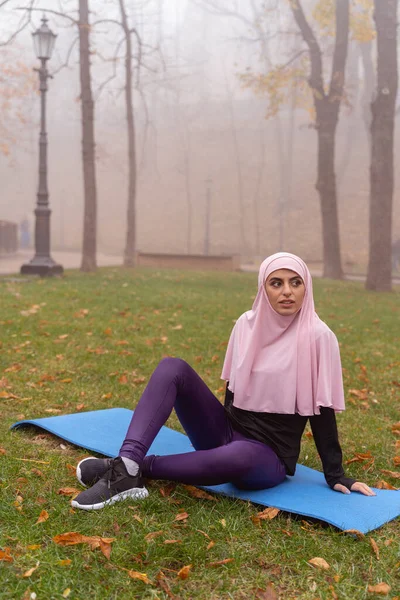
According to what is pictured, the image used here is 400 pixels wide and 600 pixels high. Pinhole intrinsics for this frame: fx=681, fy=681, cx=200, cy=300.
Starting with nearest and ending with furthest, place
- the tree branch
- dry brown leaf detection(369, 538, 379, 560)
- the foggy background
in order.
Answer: dry brown leaf detection(369, 538, 379, 560), the tree branch, the foggy background

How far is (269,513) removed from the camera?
3375 millimetres

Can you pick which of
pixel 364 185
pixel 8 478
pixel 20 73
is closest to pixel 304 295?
pixel 8 478

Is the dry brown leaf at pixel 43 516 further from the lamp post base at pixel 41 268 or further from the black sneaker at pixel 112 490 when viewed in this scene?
the lamp post base at pixel 41 268

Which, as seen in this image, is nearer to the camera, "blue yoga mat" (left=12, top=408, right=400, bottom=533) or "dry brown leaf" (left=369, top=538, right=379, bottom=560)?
"dry brown leaf" (left=369, top=538, right=379, bottom=560)

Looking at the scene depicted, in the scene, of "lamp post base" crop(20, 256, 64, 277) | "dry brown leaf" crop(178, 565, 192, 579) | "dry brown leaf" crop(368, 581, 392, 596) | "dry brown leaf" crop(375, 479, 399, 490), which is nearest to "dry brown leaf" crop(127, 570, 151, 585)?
"dry brown leaf" crop(178, 565, 192, 579)

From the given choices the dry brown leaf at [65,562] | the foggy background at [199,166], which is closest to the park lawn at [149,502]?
the dry brown leaf at [65,562]

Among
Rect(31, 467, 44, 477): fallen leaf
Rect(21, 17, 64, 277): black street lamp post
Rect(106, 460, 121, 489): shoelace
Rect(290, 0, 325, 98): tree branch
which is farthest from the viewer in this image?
→ Rect(290, 0, 325, 98): tree branch

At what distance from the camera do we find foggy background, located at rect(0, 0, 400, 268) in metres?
42.1

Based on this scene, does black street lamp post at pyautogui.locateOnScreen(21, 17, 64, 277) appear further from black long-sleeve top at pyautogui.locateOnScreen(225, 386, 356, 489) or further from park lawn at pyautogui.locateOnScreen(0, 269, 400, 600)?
black long-sleeve top at pyautogui.locateOnScreen(225, 386, 356, 489)

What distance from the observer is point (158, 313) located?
997 centimetres

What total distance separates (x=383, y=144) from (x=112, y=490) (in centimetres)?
1325

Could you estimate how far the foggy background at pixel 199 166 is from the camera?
138 feet

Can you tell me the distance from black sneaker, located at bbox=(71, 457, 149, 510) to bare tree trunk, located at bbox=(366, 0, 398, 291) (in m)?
12.8

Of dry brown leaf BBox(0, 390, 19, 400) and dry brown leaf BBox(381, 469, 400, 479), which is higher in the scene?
dry brown leaf BBox(0, 390, 19, 400)
